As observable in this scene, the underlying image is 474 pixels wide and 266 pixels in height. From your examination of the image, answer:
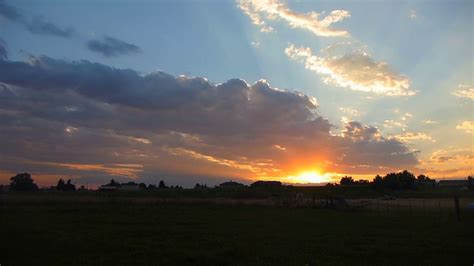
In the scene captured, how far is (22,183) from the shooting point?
160500mm

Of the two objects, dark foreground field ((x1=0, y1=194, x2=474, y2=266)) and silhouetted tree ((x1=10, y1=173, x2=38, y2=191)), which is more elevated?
silhouetted tree ((x1=10, y1=173, x2=38, y2=191))

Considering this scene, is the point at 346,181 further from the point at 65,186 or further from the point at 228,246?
the point at 228,246

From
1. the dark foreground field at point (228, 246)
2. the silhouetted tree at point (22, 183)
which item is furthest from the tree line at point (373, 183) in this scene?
the dark foreground field at point (228, 246)

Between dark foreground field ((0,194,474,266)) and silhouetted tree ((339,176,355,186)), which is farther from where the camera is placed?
silhouetted tree ((339,176,355,186))

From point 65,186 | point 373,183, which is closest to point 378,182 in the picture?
point 373,183

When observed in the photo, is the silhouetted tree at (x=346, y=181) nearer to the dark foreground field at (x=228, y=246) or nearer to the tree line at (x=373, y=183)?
the tree line at (x=373, y=183)

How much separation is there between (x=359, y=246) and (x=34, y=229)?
60.6ft

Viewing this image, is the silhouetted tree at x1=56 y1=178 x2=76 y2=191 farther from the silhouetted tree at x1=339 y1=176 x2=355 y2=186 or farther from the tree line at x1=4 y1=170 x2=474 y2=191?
the silhouetted tree at x1=339 y1=176 x2=355 y2=186

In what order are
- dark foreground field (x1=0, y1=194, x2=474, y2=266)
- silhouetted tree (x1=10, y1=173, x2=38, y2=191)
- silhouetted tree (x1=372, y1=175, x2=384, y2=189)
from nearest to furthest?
dark foreground field (x1=0, y1=194, x2=474, y2=266), silhouetted tree (x1=372, y1=175, x2=384, y2=189), silhouetted tree (x1=10, y1=173, x2=38, y2=191)

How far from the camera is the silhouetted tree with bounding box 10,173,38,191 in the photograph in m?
160

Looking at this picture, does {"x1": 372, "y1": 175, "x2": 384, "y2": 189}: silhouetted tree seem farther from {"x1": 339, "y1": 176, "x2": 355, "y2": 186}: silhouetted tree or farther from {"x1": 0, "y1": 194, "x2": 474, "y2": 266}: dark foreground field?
{"x1": 0, "y1": 194, "x2": 474, "y2": 266}: dark foreground field

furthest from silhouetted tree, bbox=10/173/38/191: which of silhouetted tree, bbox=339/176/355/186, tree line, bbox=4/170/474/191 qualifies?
silhouetted tree, bbox=339/176/355/186

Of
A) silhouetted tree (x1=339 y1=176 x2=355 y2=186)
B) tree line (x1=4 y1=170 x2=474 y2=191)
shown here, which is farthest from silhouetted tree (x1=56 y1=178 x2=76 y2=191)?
silhouetted tree (x1=339 y1=176 x2=355 y2=186)

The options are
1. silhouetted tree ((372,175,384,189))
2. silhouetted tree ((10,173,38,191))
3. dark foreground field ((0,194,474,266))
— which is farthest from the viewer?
silhouetted tree ((10,173,38,191))
